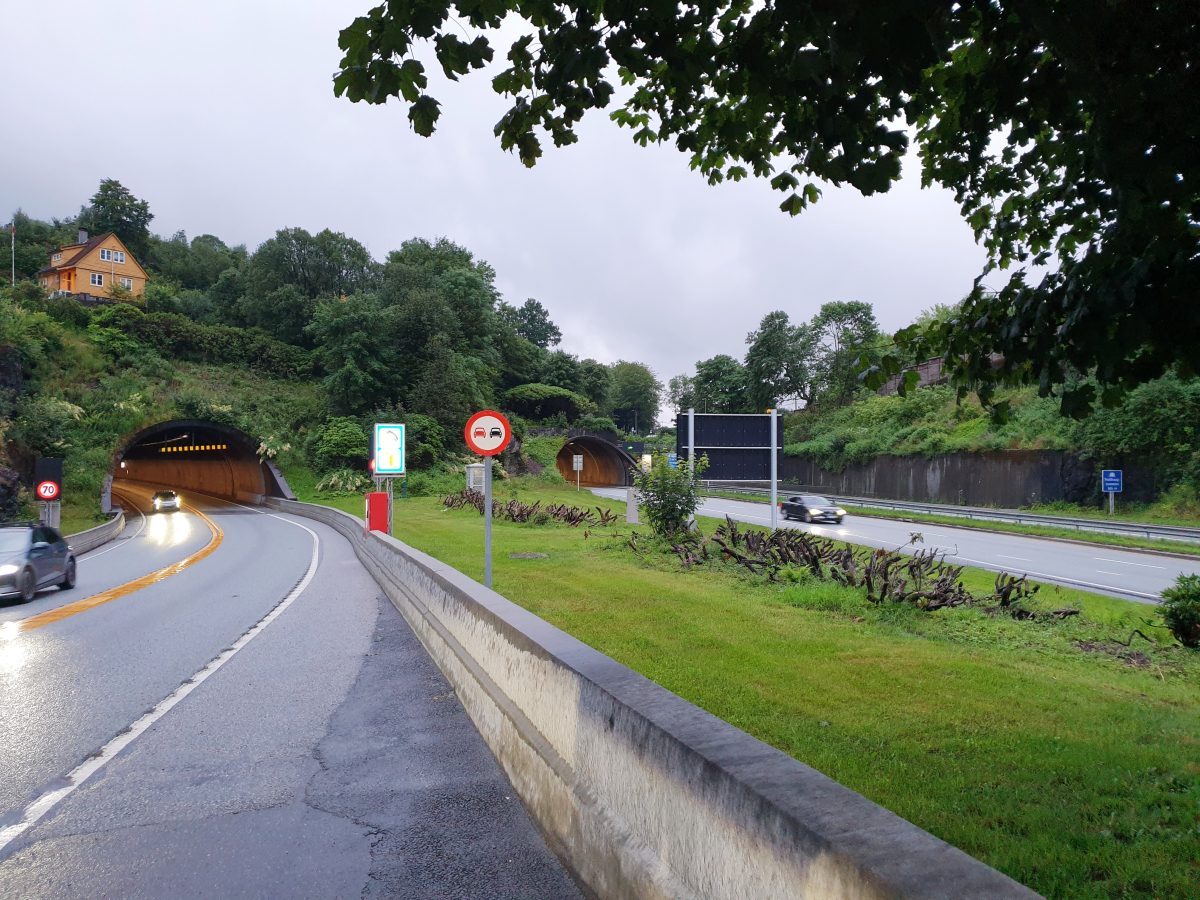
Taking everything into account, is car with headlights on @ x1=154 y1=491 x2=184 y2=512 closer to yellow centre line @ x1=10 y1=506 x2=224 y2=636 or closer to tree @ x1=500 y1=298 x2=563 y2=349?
yellow centre line @ x1=10 y1=506 x2=224 y2=636

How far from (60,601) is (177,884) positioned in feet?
44.3

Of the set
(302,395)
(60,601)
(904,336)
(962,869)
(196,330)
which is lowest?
(60,601)

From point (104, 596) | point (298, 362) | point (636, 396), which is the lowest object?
point (104, 596)

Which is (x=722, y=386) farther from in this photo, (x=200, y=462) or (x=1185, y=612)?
(x=1185, y=612)

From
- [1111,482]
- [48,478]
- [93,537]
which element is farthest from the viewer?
[1111,482]

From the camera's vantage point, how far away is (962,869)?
1.94m

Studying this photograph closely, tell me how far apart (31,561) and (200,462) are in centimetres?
6227

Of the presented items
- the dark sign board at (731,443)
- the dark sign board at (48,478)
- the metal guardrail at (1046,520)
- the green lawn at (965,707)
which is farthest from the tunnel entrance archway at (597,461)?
the green lawn at (965,707)

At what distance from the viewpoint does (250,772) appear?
5527mm

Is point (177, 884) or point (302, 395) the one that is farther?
point (302, 395)

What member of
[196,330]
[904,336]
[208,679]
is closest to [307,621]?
[208,679]

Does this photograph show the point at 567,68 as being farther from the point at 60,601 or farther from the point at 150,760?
the point at 60,601

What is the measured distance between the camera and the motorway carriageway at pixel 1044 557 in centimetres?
1683

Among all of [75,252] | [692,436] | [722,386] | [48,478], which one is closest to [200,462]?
[75,252]
